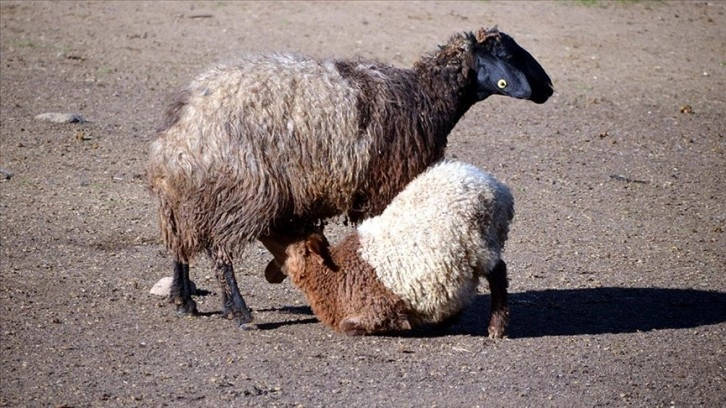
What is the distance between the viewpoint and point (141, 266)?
27.7 feet

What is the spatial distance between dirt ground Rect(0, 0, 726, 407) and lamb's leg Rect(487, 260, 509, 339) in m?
0.13

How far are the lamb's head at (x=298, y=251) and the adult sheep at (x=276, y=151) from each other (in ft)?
0.24

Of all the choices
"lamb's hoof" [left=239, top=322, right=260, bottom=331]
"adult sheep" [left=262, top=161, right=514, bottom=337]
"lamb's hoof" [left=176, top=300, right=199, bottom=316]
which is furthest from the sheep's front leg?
"adult sheep" [left=262, top=161, right=514, bottom=337]

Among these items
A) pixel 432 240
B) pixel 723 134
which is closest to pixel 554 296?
pixel 432 240

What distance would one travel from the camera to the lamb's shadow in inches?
291

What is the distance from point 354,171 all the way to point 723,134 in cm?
678

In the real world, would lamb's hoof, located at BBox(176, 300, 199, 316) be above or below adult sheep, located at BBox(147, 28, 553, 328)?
below

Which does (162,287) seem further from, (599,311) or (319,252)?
(599,311)

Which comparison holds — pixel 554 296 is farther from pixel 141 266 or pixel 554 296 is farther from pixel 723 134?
pixel 723 134

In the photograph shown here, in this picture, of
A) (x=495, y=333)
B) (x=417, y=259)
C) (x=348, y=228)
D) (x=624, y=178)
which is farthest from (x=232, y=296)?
(x=624, y=178)

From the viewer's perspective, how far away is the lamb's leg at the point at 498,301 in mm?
7023

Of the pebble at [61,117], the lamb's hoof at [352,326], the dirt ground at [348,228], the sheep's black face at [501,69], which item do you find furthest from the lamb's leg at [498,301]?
the pebble at [61,117]

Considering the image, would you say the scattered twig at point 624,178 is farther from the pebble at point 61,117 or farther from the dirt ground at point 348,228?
the pebble at point 61,117

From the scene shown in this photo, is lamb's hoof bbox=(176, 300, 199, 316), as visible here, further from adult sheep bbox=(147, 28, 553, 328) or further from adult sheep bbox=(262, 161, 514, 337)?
adult sheep bbox=(262, 161, 514, 337)
